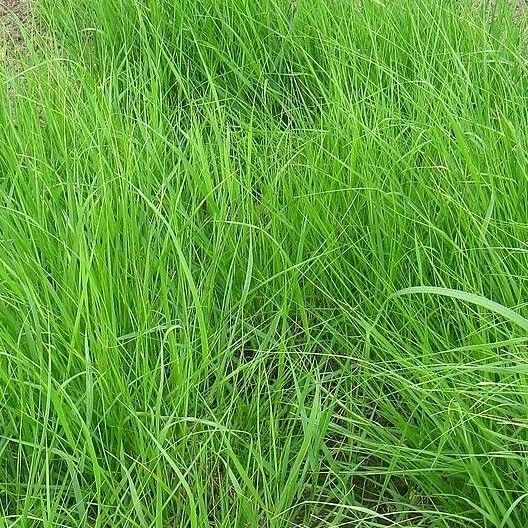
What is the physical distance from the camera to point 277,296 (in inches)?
53.4

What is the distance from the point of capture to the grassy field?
3.57 feet

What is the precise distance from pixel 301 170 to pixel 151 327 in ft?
1.53

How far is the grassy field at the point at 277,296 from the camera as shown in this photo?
109cm

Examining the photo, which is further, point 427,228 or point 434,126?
point 434,126

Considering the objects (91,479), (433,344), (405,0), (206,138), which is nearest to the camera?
(91,479)

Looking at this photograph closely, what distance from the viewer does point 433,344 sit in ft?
4.06

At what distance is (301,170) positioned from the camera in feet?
4.97

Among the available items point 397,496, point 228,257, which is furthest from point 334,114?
point 397,496

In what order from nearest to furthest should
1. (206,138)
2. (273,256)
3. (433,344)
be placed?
(433,344) → (273,256) → (206,138)

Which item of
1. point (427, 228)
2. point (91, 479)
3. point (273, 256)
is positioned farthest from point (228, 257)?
point (91, 479)

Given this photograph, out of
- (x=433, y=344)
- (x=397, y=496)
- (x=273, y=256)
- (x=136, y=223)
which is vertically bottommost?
(x=397, y=496)

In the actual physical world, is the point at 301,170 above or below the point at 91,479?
above

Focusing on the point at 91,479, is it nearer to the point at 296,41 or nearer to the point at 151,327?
the point at 151,327

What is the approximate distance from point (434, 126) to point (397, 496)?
69cm
